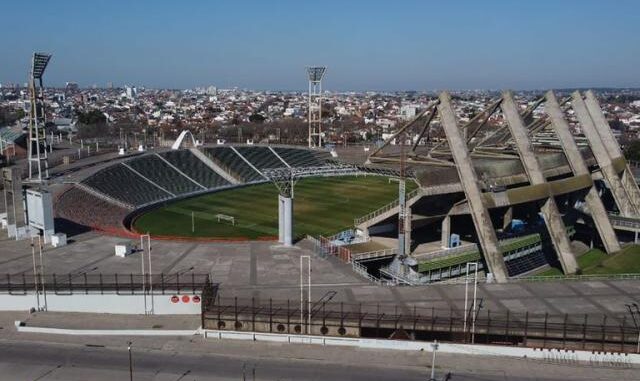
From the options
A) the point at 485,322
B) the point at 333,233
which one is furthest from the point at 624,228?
the point at 485,322

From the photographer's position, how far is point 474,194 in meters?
39.8

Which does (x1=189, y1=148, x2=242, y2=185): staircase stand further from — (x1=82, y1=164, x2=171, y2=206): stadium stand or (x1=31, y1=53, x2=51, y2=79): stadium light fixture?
(x1=31, y1=53, x2=51, y2=79): stadium light fixture

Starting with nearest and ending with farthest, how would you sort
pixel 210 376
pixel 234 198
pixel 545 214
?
pixel 210 376 < pixel 545 214 < pixel 234 198

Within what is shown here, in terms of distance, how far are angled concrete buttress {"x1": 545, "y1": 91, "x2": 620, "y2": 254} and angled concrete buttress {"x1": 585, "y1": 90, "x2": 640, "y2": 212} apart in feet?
23.2

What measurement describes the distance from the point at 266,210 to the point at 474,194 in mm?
26282

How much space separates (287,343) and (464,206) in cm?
2360

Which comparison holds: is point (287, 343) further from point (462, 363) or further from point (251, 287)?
point (462, 363)

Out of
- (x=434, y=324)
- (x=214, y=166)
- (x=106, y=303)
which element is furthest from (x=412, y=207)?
(x=214, y=166)

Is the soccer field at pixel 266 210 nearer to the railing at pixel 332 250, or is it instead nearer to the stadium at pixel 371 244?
the stadium at pixel 371 244

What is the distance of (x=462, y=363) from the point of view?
25.0 metres

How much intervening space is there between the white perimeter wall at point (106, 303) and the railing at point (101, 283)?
→ 318 millimetres

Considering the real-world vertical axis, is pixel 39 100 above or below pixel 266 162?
above

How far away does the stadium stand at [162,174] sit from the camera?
67938 millimetres

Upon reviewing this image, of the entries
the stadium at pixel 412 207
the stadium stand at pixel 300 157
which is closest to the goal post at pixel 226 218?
the stadium at pixel 412 207
